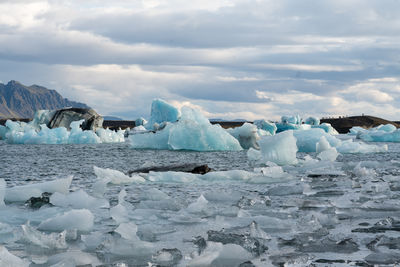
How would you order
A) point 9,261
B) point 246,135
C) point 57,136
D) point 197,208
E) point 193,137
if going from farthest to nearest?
point 57,136, point 246,135, point 193,137, point 197,208, point 9,261

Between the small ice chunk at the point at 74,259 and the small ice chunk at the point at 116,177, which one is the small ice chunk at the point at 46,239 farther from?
the small ice chunk at the point at 116,177

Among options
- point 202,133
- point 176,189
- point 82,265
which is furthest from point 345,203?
point 202,133

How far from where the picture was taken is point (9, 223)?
16.8 ft

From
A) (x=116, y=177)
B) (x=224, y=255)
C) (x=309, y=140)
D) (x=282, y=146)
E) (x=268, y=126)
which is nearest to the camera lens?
(x=224, y=255)

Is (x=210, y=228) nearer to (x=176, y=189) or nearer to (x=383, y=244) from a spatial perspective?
(x=383, y=244)

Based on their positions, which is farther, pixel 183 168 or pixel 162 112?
pixel 162 112

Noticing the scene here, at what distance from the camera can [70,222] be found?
15.9 feet

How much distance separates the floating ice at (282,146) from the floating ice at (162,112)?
1637 centimetres

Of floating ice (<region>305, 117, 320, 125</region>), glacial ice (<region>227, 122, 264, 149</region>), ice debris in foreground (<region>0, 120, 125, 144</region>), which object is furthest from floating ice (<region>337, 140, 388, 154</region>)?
floating ice (<region>305, 117, 320, 125</region>)

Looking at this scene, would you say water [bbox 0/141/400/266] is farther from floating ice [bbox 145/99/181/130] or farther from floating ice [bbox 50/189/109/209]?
floating ice [bbox 145/99/181/130]

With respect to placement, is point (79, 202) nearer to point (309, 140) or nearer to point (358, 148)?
point (309, 140)

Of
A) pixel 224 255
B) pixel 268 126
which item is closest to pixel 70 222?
pixel 224 255

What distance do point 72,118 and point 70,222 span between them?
28.3m

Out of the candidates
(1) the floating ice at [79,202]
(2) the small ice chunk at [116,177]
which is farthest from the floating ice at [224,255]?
(2) the small ice chunk at [116,177]
